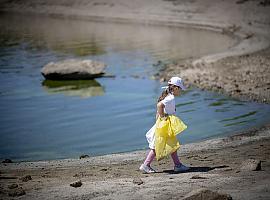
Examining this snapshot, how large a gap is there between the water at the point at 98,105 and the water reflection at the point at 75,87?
0.03 m

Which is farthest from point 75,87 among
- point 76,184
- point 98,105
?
point 76,184

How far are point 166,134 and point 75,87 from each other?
10.1 metres

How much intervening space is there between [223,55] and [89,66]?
6722 mm

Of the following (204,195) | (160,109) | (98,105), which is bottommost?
(204,195)

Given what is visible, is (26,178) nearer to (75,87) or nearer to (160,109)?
(160,109)

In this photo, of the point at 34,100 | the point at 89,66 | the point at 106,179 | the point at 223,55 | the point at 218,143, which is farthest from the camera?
the point at 223,55

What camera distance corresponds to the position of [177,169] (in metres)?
7.92

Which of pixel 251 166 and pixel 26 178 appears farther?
pixel 26 178

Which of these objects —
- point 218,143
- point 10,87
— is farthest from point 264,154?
point 10,87

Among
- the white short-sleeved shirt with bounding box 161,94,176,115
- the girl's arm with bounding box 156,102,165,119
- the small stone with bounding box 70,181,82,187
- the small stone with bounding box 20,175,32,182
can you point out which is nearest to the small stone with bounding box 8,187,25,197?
the small stone with bounding box 70,181,82,187

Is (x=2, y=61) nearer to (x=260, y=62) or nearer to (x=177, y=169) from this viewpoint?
(x=260, y=62)

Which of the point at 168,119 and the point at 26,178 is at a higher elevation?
the point at 168,119

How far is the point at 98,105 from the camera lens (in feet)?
48.3

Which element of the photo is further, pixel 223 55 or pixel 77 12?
pixel 77 12
